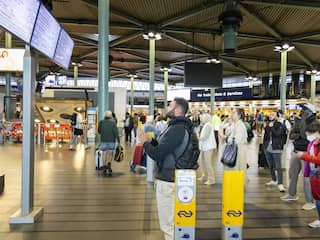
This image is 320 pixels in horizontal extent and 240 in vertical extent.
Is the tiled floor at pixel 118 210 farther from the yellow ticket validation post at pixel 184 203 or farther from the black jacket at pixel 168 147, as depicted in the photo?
the black jacket at pixel 168 147

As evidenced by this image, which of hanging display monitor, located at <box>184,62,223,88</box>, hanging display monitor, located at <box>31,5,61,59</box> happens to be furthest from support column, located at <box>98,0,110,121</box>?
hanging display monitor, located at <box>184,62,223,88</box>

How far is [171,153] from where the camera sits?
2.71m

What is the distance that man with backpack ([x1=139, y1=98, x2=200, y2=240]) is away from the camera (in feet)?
8.66

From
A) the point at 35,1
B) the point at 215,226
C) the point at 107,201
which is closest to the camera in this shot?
the point at 35,1

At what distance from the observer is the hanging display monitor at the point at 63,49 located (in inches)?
173

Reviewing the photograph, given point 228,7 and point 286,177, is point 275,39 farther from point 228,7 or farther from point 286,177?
point 286,177

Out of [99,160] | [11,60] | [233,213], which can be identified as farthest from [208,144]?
[11,60]

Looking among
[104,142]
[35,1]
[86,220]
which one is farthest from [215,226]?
[104,142]

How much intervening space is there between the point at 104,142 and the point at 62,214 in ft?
9.06

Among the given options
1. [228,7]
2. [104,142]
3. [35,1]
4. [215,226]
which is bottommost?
[215,226]

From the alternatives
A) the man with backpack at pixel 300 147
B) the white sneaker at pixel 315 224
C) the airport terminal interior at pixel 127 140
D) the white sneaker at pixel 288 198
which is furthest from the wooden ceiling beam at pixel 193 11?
the white sneaker at pixel 315 224

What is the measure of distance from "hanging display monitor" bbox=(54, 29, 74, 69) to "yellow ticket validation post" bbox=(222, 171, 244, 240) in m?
2.89

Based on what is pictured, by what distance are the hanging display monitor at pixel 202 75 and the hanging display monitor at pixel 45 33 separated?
10175 millimetres

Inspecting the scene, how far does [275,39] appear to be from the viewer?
1565cm
